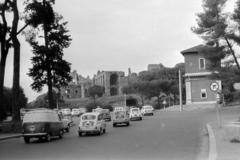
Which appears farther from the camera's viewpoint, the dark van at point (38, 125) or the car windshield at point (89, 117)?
the car windshield at point (89, 117)

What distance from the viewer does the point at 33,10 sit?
32.4 meters

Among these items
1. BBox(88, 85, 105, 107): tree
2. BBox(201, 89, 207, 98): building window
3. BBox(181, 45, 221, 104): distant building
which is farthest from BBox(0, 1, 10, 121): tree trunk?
BBox(88, 85, 105, 107): tree

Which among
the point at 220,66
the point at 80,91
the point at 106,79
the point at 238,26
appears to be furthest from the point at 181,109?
the point at 80,91

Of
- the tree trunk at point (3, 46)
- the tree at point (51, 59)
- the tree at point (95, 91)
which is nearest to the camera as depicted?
the tree trunk at point (3, 46)

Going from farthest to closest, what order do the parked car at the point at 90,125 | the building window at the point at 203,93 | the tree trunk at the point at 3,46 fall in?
the building window at the point at 203,93 < the tree trunk at the point at 3,46 < the parked car at the point at 90,125

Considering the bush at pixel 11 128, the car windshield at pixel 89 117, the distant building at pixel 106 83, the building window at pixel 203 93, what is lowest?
the bush at pixel 11 128

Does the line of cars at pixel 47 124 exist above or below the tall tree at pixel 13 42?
below

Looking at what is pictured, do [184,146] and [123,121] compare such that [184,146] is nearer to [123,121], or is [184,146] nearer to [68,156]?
[68,156]

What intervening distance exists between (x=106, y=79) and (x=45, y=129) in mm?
108941

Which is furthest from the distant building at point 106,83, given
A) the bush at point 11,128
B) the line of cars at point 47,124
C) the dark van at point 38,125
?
the dark van at point 38,125

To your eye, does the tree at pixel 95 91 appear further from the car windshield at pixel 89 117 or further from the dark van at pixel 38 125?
the dark van at pixel 38 125

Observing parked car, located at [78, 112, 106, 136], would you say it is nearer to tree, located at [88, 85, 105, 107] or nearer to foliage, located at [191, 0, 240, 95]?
foliage, located at [191, 0, 240, 95]

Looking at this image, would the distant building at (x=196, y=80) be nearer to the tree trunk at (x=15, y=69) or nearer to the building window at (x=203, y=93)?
the building window at (x=203, y=93)

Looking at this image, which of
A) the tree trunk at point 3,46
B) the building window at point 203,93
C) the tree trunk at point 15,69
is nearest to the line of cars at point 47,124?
the tree trunk at point 15,69
